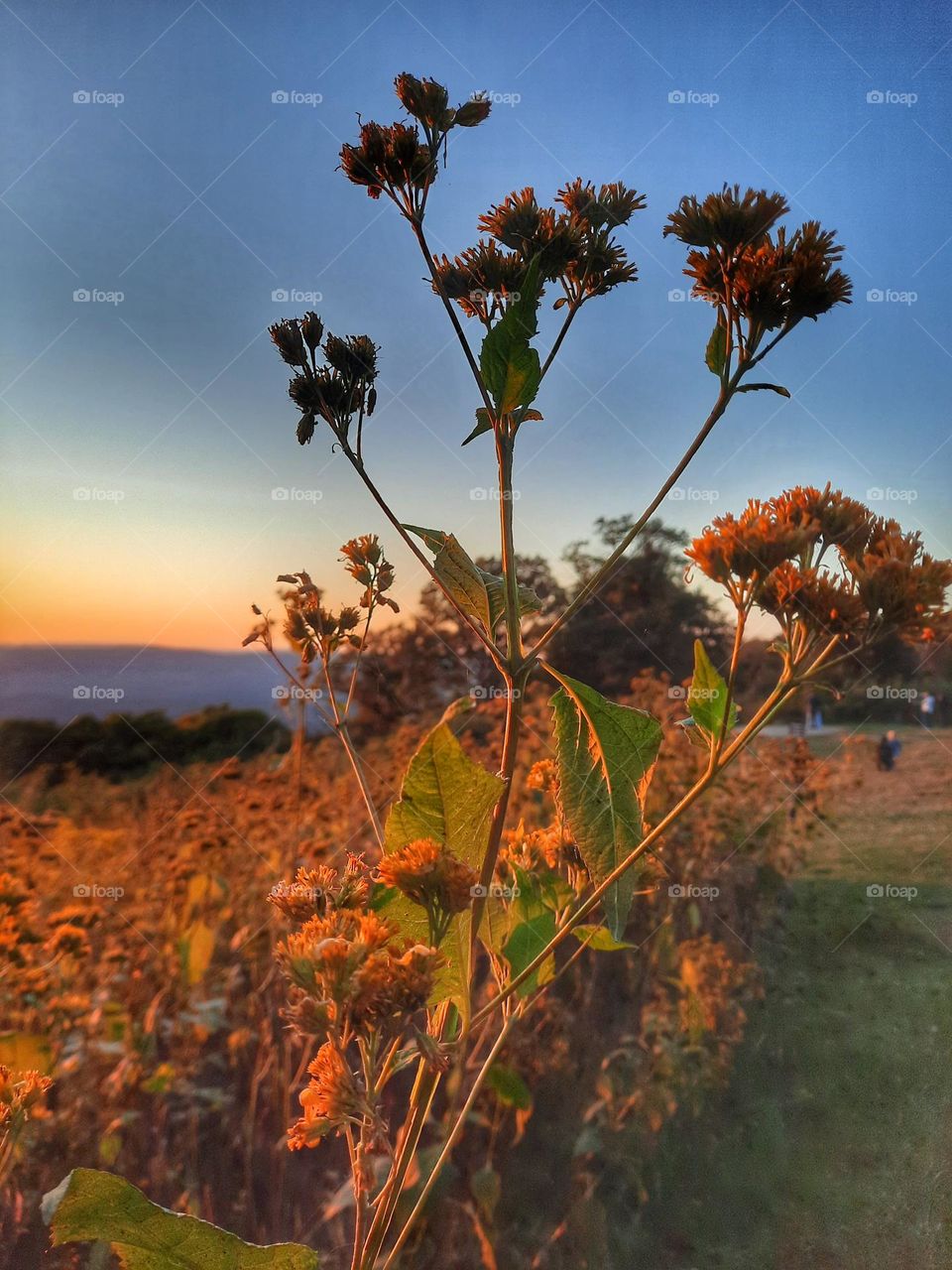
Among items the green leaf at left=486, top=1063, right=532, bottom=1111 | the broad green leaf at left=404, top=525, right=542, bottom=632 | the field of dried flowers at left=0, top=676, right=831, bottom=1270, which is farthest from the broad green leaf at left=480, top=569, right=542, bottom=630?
the green leaf at left=486, top=1063, right=532, bottom=1111

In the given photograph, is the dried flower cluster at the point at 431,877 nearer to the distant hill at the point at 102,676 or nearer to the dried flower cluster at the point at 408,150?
the dried flower cluster at the point at 408,150

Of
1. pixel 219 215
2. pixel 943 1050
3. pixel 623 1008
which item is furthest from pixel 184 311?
pixel 943 1050

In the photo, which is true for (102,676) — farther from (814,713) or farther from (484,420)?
(814,713)

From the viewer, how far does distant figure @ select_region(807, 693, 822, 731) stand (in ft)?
3.79

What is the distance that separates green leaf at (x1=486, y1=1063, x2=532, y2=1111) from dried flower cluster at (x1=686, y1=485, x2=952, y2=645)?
2.59ft

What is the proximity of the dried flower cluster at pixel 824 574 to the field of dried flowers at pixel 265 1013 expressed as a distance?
60cm

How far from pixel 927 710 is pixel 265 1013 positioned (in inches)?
36.9

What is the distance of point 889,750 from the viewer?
1.15m

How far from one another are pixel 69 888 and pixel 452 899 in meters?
0.82

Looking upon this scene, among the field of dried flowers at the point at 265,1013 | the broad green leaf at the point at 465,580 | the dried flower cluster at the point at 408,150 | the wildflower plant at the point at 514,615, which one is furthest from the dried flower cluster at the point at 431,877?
the field of dried flowers at the point at 265,1013

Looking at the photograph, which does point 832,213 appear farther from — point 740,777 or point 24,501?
point 24,501

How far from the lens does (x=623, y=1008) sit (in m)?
1.12

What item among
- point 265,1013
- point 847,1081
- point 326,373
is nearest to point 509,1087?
point 265,1013

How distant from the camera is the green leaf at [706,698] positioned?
0.47 m
